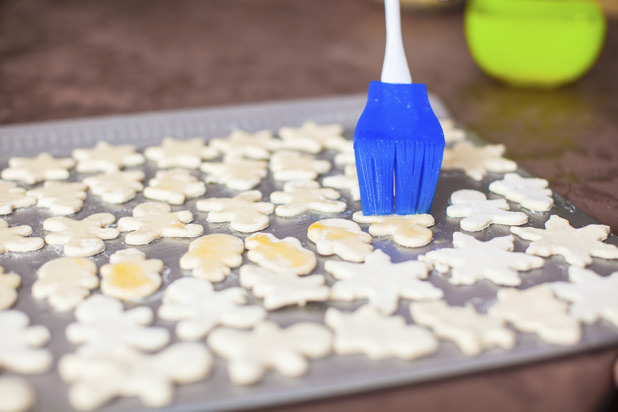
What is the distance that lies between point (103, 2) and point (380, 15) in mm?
1114

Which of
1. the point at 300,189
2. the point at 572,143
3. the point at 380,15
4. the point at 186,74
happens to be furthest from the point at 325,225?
the point at 380,15

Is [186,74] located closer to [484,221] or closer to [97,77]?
[97,77]

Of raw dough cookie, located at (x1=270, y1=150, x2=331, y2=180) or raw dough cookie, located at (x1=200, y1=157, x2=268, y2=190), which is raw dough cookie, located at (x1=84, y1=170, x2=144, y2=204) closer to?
raw dough cookie, located at (x1=200, y1=157, x2=268, y2=190)

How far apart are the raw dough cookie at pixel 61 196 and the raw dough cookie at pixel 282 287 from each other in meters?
0.34

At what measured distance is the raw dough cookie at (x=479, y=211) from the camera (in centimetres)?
86

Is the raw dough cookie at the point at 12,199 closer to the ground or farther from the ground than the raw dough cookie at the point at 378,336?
farther from the ground

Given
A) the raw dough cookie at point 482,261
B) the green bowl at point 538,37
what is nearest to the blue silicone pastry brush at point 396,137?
the raw dough cookie at point 482,261

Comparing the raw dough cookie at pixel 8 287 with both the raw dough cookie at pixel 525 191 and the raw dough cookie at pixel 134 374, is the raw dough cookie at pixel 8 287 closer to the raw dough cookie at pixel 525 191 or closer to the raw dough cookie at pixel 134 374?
the raw dough cookie at pixel 134 374

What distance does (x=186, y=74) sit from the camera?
64.3 inches

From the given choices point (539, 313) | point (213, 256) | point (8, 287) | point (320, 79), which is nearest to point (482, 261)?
point (539, 313)

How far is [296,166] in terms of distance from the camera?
105cm

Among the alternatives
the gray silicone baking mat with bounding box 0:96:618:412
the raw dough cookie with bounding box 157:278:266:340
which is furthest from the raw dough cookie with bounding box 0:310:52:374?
the raw dough cookie with bounding box 157:278:266:340

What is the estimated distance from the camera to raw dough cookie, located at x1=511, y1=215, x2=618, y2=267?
0.77m

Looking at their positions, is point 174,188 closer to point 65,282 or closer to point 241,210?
point 241,210
